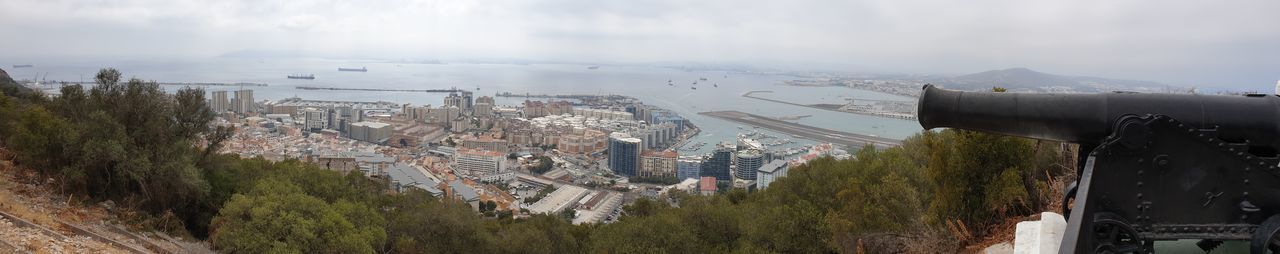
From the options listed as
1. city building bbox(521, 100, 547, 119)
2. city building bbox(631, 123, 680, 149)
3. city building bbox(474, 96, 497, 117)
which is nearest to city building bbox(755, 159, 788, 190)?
city building bbox(631, 123, 680, 149)

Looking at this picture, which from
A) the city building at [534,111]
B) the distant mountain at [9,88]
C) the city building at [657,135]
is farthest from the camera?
the city building at [534,111]

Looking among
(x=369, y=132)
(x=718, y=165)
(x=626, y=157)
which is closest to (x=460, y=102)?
(x=369, y=132)

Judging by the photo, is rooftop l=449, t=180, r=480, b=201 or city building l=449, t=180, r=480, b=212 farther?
rooftop l=449, t=180, r=480, b=201

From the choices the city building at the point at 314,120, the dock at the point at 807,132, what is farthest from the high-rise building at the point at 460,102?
the dock at the point at 807,132

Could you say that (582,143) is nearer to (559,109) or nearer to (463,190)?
(463,190)

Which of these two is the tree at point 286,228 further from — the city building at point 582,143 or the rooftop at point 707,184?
the city building at point 582,143

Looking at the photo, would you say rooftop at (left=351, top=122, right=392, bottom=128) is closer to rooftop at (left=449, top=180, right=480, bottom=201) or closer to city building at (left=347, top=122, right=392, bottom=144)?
city building at (left=347, top=122, right=392, bottom=144)

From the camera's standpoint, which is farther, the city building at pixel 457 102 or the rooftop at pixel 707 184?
the city building at pixel 457 102
